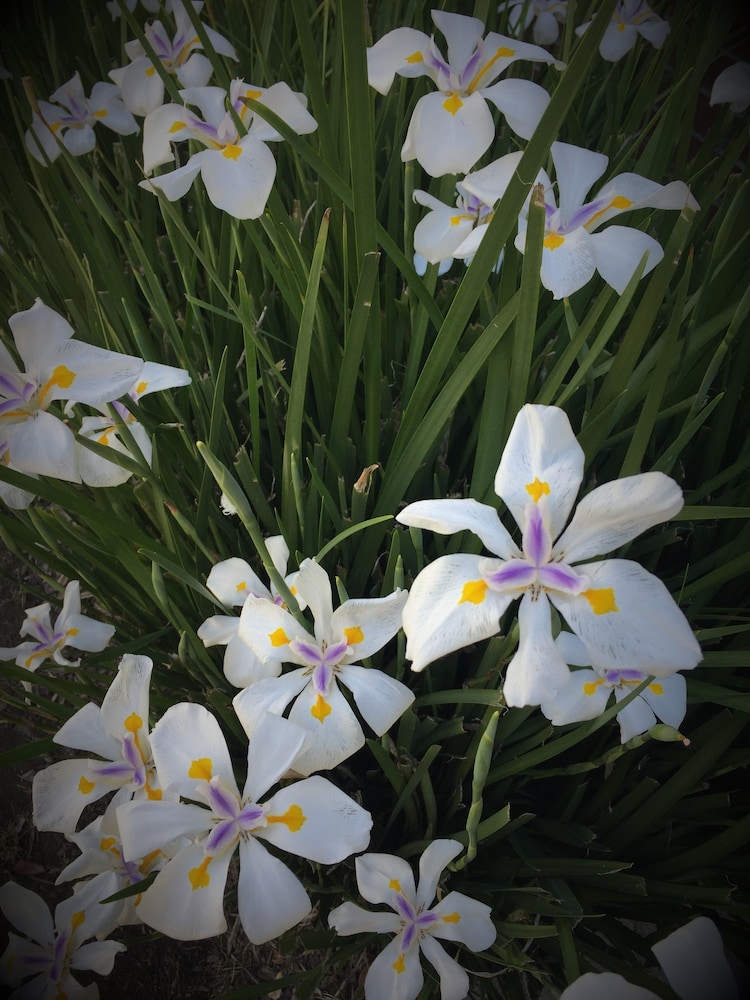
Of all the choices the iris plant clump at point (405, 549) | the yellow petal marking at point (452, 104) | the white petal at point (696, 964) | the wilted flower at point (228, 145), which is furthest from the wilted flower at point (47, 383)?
the white petal at point (696, 964)

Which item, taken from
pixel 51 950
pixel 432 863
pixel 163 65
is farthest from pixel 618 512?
pixel 163 65

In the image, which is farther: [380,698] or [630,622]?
[380,698]

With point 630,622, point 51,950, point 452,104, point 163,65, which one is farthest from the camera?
point 163,65

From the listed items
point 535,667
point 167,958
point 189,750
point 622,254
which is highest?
point 622,254

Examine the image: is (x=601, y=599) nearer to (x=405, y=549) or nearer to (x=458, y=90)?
(x=405, y=549)

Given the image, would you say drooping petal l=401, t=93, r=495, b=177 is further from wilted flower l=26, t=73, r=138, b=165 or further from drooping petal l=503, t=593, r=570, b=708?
wilted flower l=26, t=73, r=138, b=165

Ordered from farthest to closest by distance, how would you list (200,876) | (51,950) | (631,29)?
1. (631,29)
2. (51,950)
3. (200,876)

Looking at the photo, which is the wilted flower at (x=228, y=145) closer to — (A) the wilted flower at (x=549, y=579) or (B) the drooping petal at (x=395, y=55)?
(B) the drooping petal at (x=395, y=55)

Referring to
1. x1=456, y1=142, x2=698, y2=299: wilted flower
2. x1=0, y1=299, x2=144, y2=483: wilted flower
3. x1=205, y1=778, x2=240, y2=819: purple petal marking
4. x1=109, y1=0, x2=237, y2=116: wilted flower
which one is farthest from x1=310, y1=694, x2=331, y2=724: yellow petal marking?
x1=109, y1=0, x2=237, y2=116: wilted flower
